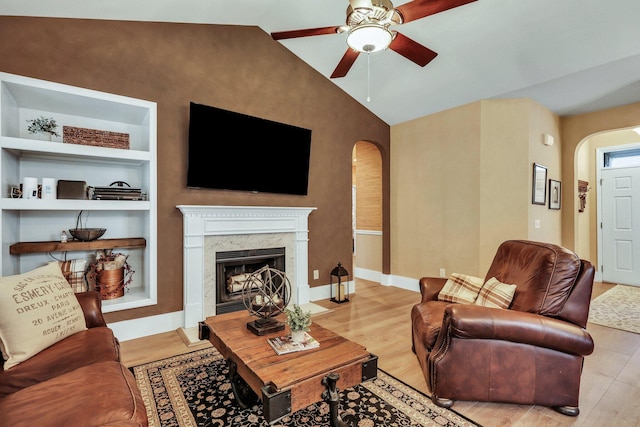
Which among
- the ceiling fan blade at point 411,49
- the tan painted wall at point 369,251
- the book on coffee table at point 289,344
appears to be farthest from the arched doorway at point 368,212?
the book on coffee table at point 289,344

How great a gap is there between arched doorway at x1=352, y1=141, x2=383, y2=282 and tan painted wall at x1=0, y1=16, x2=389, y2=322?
3.09ft

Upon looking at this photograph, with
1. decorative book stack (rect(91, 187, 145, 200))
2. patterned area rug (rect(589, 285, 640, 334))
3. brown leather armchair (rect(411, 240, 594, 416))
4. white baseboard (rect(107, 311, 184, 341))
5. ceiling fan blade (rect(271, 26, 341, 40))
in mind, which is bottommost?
patterned area rug (rect(589, 285, 640, 334))

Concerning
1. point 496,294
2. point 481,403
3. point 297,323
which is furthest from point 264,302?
point 496,294

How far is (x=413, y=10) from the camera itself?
2.10 m

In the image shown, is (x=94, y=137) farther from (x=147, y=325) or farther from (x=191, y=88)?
(x=147, y=325)

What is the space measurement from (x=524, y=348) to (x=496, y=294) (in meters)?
0.46

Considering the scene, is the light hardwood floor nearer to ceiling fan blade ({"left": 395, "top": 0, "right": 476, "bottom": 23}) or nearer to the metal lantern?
the metal lantern

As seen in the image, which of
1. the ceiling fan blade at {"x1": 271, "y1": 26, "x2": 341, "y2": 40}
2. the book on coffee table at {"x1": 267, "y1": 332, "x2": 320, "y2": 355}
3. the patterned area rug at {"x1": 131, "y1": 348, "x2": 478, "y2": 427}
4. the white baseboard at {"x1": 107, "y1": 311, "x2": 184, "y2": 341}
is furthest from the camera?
the white baseboard at {"x1": 107, "y1": 311, "x2": 184, "y2": 341}

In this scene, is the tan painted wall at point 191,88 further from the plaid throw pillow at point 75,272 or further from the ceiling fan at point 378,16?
the ceiling fan at point 378,16

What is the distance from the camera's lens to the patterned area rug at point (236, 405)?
72.4 inches

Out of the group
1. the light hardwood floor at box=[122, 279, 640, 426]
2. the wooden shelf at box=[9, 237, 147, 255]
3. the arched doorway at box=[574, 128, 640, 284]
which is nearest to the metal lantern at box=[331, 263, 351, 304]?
the light hardwood floor at box=[122, 279, 640, 426]

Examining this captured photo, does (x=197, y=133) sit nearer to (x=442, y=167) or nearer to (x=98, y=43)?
(x=98, y=43)

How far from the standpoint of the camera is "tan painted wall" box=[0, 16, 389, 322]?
107 inches

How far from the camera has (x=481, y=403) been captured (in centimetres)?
202
